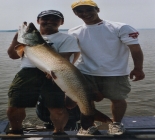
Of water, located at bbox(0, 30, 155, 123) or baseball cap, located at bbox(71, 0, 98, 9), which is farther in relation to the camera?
water, located at bbox(0, 30, 155, 123)

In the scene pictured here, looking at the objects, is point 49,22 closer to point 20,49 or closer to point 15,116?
point 20,49

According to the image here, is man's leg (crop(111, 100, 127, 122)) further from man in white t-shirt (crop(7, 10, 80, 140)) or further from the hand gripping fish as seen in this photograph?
man in white t-shirt (crop(7, 10, 80, 140))

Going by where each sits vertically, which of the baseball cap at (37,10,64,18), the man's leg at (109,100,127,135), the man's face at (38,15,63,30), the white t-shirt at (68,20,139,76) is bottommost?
the man's leg at (109,100,127,135)

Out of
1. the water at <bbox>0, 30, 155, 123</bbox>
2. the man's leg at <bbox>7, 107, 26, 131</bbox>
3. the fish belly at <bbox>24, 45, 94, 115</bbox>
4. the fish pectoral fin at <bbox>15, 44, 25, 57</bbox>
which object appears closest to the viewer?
the fish belly at <bbox>24, 45, 94, 115</bbox>

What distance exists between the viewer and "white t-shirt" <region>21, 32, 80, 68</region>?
377 cm

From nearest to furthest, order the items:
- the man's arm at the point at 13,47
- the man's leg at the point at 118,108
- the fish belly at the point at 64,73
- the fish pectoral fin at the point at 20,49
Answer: the fish belly at the point at 64,73 → the fish pectoral fin at the point at 20,49 → the man's arm at the point at 13,47 → the man's leg at the point at 118,108

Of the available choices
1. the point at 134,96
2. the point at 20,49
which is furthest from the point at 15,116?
the point at 134,96

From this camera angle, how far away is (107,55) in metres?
3.91

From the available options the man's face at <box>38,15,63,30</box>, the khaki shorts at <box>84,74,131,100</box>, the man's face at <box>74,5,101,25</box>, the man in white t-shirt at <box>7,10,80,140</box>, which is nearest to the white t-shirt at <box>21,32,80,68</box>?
the man in white t-shirt at <box>7,10,80,140</box>

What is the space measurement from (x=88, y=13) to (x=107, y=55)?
65 centimetres

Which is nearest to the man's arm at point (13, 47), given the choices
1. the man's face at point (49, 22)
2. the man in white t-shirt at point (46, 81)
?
the man in white t-shirt at point (46, 81)

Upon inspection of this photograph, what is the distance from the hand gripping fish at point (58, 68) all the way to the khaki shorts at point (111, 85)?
0.39 m

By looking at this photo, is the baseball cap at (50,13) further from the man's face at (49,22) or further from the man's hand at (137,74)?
the man's hand at (137,74)

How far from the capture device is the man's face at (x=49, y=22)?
A: 3836mm
